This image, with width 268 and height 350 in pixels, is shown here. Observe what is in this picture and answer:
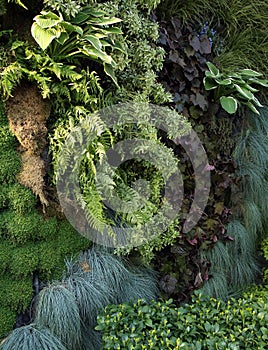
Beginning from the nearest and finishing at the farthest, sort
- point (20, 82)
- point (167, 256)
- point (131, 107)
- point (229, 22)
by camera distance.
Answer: point (20, 82) → point (131, 107) → point (167, 256) → point (229, 22)

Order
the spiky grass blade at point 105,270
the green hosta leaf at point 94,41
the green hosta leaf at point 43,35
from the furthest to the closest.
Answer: the spiky grass blade at point 105,270 → the green hosta leaf at point 94,41 → the green hosta leaf at point 43,35

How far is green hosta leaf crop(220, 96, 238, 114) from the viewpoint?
3.07 meters

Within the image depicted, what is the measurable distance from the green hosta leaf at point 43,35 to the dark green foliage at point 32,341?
1.54 metres


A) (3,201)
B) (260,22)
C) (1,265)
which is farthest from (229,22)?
(1,265)

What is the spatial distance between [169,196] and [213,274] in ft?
2.61

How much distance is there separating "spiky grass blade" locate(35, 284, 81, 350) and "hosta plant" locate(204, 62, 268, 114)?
75.1 inches

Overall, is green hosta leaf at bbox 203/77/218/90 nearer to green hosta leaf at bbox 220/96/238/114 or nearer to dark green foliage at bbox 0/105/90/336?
green hosta leaf at bbox 220/96/238/114

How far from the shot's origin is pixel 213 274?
9.91 ft

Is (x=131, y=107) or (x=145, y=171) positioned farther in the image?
(x=145, y=171)

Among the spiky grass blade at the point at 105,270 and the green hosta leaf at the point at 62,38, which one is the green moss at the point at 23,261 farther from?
the green hosta leaf at the point at 62,38

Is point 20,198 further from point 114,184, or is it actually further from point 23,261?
point 114,184

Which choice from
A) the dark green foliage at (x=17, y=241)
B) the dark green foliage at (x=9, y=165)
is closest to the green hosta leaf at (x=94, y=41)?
the dark green foliage at (x=17, y=241)

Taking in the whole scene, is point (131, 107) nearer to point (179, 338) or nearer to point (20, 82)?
point (20, 82)

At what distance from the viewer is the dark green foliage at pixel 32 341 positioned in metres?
2.03
